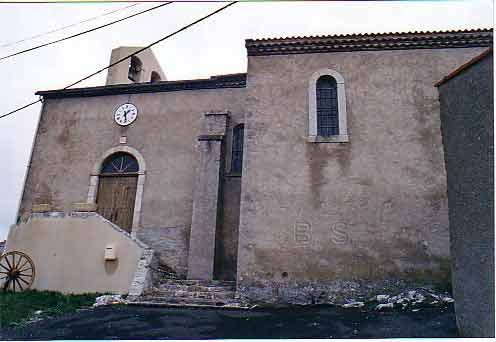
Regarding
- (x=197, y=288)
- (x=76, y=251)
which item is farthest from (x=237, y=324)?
(x=76, y=251)

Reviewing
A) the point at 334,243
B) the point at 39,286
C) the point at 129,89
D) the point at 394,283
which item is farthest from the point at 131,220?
the point at 394,283

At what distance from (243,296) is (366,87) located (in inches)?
207

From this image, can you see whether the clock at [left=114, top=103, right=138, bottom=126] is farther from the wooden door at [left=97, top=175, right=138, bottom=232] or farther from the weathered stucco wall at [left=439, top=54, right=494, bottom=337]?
the weathered stucco wall at [left=439, top=54, right=494, bottom=337]

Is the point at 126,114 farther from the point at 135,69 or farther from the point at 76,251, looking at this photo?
the point at 76,251

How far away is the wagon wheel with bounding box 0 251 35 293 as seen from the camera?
8.16m

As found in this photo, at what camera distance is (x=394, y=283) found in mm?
7125

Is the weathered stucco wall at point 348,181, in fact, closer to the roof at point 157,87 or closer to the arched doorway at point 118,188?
the roof at point 157,87

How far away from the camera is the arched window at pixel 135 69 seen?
575 inches

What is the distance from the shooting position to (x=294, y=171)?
8.01 m

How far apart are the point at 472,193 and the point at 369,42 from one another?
18.8 ft

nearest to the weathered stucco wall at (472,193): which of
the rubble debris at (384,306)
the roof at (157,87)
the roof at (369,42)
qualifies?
the rubble debris at (384,306)

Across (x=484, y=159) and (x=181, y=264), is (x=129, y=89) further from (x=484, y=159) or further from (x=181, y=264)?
(x=484, y=159)

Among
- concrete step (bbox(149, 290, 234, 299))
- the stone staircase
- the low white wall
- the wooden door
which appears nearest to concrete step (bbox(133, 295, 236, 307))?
the stone staircase

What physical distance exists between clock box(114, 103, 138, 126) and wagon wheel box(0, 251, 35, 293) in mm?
4708
